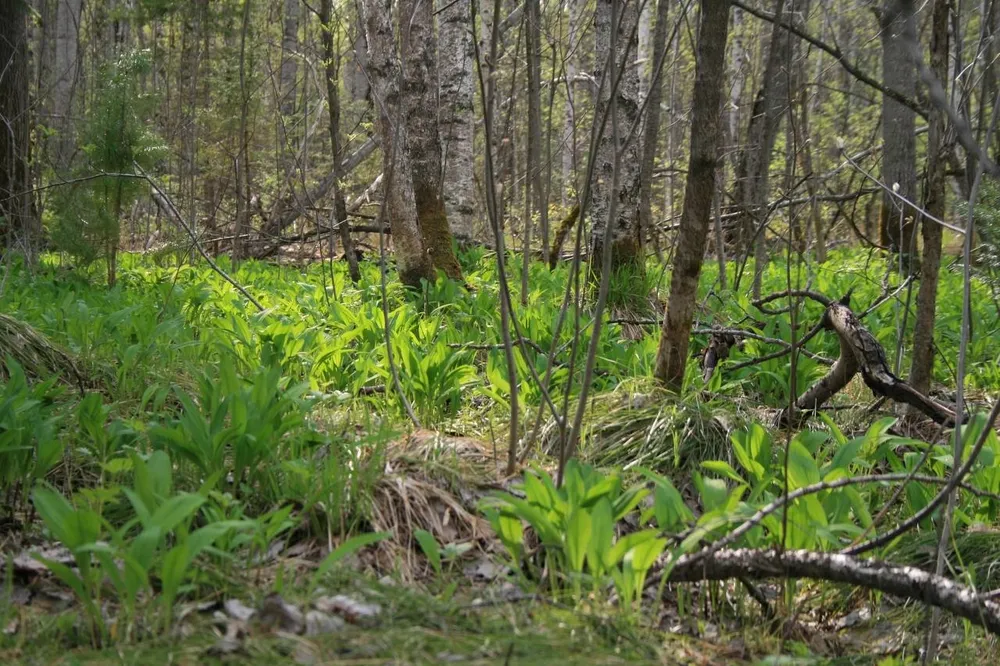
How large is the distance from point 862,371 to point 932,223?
61 centimetres

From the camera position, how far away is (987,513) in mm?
2453

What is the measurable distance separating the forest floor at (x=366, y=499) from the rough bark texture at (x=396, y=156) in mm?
1554

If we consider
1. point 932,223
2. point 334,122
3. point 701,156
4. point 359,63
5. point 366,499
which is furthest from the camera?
point 334,122

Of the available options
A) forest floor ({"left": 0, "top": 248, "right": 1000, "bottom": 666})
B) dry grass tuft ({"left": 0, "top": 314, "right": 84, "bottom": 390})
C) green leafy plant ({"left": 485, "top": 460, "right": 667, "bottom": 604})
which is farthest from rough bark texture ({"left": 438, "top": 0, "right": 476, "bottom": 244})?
green leafy plant ({"left": 485, "top": 460, "right": 667, "bottom": 604})

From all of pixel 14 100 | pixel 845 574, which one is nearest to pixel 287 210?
pixel 14 100

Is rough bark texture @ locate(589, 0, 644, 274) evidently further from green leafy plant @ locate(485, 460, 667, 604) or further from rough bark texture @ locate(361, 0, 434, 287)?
green leafy plant @ locate(485, 460, 667, 604)

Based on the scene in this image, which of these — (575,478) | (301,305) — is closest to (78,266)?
(301,305)

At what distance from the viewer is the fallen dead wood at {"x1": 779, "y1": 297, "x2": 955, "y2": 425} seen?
9.17 ft

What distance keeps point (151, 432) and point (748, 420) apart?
2.10m

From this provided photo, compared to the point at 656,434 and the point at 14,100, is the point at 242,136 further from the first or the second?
the point at 656,434

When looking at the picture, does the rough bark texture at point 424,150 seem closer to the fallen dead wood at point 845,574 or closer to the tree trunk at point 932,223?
the tree trunk at point 932,223

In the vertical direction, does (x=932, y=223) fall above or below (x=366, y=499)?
above

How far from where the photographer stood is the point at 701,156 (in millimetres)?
2844

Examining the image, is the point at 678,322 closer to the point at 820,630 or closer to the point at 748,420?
the point at 748,420
